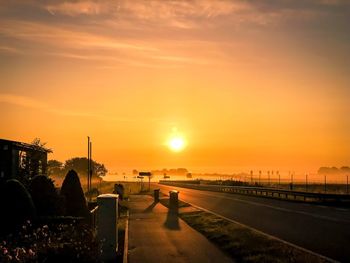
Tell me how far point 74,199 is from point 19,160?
1485cm

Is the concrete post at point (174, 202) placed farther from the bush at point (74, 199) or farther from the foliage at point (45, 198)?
the foliage at point (45, 198)

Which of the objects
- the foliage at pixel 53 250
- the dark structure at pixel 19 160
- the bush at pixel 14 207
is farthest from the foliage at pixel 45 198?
the dark structure at pixel 19 160

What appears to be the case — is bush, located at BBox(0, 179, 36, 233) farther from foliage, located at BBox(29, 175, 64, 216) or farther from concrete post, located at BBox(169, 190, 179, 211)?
concrete post, located at BBox(169, 190, 179, 211)

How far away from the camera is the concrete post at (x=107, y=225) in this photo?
45.2ft

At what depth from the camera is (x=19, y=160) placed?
112ft

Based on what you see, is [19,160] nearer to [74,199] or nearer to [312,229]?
[74,199]

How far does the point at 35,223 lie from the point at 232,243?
6.76 m

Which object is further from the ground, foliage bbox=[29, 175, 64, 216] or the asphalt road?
foliage bbox=[29, 175, 64, 216]

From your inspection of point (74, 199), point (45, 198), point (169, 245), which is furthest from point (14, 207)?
point (169, 245)

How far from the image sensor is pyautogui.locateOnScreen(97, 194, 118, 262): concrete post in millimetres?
13773

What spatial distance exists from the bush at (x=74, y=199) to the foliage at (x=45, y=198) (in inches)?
30.1

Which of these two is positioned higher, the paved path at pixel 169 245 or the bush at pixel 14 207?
the bush at pixel 14 207

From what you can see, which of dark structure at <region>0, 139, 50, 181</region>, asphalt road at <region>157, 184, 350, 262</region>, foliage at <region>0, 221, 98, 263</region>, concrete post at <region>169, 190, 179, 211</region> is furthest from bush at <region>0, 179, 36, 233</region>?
concrete post at <region>169, 190, 179, 211</region>

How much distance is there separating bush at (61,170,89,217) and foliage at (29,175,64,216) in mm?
763
